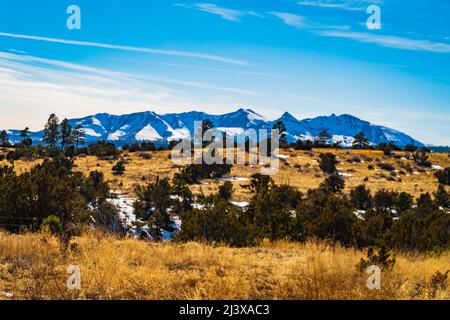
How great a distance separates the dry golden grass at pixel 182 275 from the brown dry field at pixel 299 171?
26.0 m

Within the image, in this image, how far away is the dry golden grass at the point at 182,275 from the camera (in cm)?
622

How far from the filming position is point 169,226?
26422mm

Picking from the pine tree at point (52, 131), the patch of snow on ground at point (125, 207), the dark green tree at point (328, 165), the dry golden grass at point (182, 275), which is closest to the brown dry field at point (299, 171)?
the dark green tree at point (328, 165)

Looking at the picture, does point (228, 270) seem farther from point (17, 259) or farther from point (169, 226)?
point (169, 226)

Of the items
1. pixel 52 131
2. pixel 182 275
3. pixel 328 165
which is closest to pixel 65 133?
pixel 52 131

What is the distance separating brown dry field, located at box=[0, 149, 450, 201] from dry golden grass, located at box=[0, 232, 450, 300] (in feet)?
85.3

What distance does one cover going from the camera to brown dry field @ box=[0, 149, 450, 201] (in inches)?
1689

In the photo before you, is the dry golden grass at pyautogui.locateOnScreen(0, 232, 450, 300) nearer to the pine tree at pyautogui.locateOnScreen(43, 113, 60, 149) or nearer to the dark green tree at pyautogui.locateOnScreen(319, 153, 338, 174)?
the dark green tree at pyautogui.locateOnScreen(319, 153, 338, 174)

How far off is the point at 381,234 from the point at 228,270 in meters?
9.89

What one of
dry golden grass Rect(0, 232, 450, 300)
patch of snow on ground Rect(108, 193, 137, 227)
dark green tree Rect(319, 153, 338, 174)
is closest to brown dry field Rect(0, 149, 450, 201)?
dark green tree Rect(319, 153, 338, 174)

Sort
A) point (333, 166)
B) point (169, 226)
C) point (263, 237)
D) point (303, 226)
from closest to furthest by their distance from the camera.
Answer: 1. point (263, 237)
2. point (303, 226)
3. point (169, 226)
4. point (333, 166)

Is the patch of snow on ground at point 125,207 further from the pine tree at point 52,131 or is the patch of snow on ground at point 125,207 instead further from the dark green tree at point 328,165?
the pine tree at point 52,131
